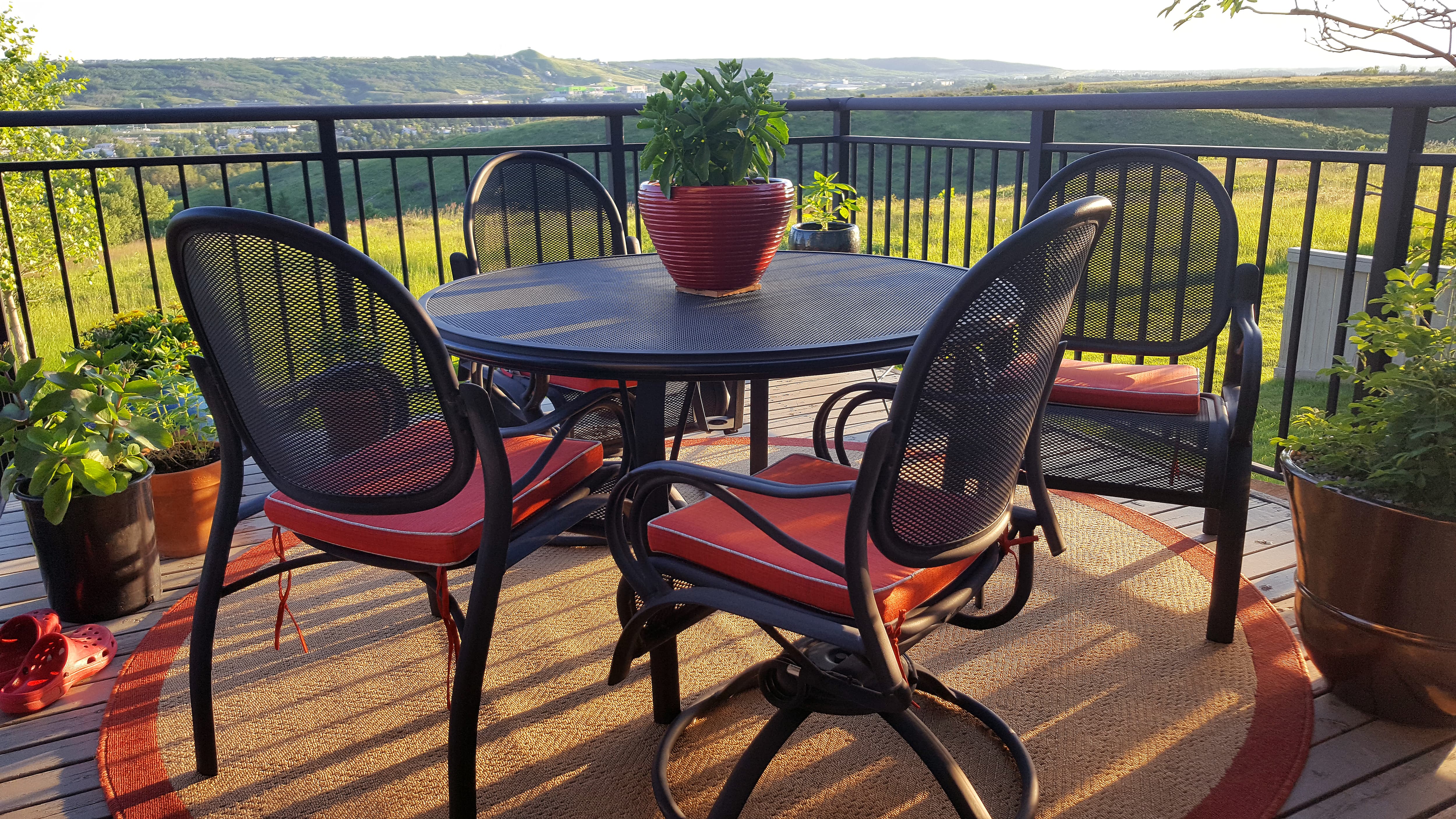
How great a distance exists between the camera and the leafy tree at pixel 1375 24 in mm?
5246

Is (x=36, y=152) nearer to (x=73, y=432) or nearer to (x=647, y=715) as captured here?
(x=73, y=432)

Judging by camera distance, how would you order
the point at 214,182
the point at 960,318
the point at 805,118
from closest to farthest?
1. the point at 960,318
2. the point at 214,182
3. the point at 805,118

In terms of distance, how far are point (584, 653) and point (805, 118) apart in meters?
34.5

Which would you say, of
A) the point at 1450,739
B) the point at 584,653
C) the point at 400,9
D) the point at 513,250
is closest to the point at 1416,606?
the point at 1450,739

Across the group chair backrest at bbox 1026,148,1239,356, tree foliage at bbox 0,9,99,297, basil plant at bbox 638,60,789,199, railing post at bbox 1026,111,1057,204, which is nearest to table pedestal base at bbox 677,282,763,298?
basil plant at bbox 638,60,789,199

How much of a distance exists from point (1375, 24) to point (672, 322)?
6.28m

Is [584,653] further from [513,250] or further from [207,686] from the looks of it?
Result: [513,250]

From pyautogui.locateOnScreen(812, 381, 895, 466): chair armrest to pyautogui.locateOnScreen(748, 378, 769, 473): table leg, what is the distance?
26 centimetres

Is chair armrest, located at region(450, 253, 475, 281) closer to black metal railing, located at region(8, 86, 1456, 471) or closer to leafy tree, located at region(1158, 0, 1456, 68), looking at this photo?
black metal railing, located at region(8, 86, 1456, 471)

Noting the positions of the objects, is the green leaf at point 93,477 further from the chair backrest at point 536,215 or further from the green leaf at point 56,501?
the chair backrest at point 536,215

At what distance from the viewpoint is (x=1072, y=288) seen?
1.25 meters

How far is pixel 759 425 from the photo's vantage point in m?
2.57

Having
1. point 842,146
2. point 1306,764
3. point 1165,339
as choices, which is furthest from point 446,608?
point 842,146

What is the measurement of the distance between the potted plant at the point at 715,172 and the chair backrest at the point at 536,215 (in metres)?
0.90
